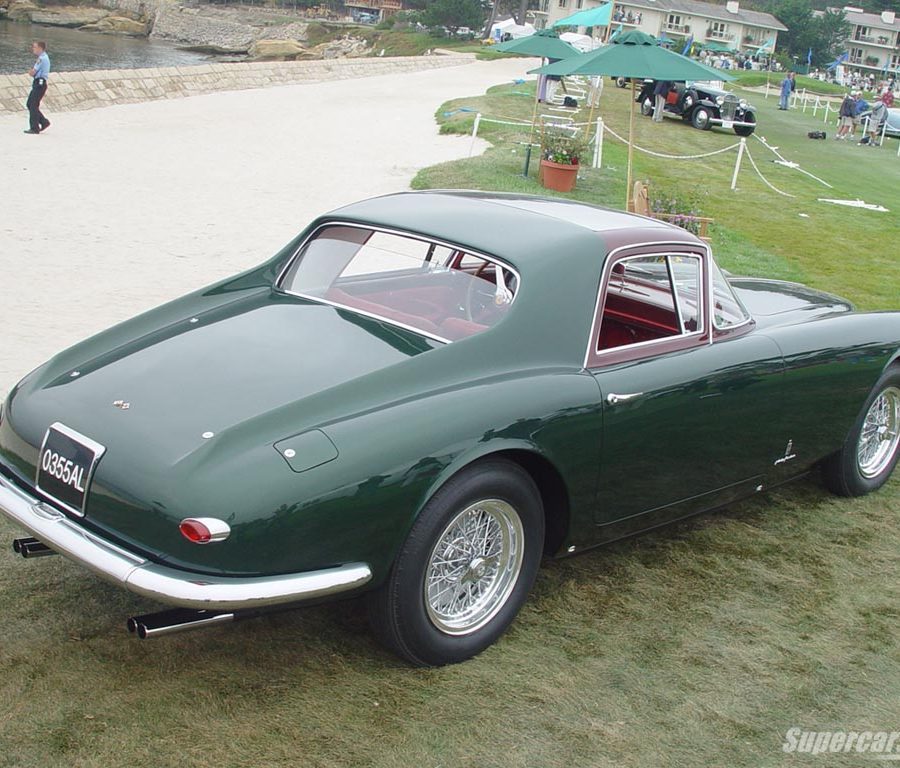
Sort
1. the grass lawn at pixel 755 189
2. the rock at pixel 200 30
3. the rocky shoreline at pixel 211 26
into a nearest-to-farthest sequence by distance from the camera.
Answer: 1. the grass lawn at pixel 755 189
2. the rocky shoreline at pixel 211 26
3. the rock at pixel 200 30

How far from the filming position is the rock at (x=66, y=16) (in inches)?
3041

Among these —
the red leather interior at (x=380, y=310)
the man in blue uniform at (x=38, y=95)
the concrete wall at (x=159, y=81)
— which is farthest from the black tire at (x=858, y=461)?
the concrete wall at (x=159, y=81)

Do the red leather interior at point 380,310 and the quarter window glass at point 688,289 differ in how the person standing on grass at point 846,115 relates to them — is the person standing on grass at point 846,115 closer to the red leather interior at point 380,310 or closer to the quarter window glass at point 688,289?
the quarter window glass at point 688,289

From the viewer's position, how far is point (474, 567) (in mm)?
3703

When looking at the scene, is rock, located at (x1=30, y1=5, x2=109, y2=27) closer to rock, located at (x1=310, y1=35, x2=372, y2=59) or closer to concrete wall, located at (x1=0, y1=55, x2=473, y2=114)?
rock, located at (x1=310, y1=35, x2=372, y2=59)

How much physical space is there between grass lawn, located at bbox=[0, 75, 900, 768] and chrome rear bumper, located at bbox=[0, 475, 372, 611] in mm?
459

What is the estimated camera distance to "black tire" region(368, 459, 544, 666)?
11.1 feet

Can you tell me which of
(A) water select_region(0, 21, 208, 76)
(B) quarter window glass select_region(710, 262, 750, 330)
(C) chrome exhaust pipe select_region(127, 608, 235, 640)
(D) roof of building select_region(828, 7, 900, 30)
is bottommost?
(A) water select_region(0, 21, 208, 76)

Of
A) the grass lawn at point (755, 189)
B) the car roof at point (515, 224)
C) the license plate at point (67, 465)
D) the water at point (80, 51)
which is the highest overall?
the car roof at point (515, 224)

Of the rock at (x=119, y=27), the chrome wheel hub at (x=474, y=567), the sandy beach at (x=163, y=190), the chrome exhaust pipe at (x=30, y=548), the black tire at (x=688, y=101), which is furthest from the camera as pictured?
the rock at (x=119, y=27)

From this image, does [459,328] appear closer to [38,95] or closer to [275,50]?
[38,95]

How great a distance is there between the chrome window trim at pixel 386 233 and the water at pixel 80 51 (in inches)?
1442

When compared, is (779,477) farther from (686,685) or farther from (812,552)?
(686,685)

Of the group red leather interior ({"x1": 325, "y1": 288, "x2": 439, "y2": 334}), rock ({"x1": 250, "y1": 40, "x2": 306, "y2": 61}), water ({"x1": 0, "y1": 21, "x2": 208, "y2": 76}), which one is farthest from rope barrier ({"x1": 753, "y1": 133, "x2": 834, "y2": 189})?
rock ({"x1": 250, "y1": 40, "x2": 306, "y2": 61})
